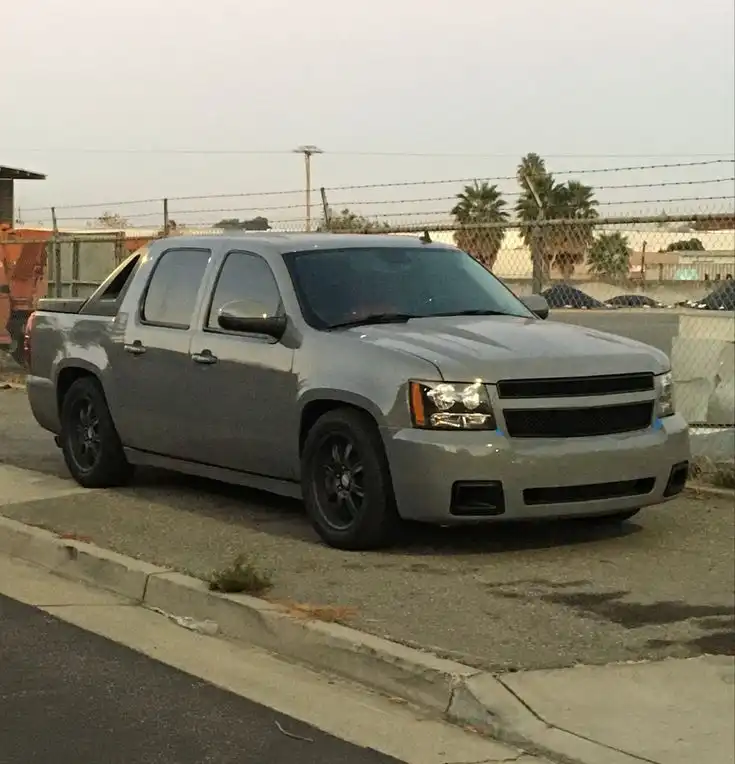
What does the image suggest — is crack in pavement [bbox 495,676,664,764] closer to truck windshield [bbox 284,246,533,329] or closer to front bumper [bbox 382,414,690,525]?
front bumper [bbox 382,414,690,525]

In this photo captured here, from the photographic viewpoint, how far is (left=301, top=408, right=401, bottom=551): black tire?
7.07m

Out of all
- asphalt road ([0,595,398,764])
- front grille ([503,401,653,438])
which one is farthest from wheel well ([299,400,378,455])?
asphalt road ([0,595,398,764])

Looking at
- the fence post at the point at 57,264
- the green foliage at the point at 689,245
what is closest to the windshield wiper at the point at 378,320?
the green foliage at the point at 689,245

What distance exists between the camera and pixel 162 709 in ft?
16.5

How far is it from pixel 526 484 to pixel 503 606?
0.89 metres

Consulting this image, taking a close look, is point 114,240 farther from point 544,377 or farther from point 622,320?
point 544,377

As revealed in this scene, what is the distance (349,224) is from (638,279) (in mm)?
4594

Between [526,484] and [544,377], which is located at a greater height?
[544,377]

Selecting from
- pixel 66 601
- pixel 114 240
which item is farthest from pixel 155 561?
pixel 114 240

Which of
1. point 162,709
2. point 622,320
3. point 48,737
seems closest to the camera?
point 48,737

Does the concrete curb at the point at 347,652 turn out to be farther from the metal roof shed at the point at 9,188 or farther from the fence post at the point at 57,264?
the metal roof shed at the point at 9,188

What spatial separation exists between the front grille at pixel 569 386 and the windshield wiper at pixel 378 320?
997mm

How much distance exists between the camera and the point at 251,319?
303 inches

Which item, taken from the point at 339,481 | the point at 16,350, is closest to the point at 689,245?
the point at 339,481
